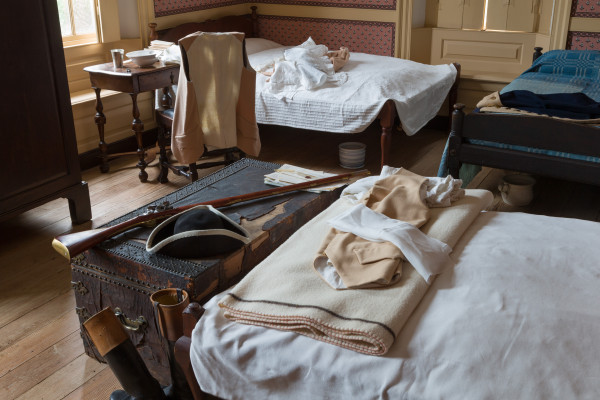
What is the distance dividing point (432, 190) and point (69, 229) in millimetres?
1994

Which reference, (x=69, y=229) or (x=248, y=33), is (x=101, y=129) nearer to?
(x=69, y=229)

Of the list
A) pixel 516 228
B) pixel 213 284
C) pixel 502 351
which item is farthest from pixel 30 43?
pixel 502 351

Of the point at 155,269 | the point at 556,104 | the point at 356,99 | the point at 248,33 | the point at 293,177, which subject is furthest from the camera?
the point at 248,33

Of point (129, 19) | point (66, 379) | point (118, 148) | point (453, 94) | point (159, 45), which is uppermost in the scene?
point (129, 19)

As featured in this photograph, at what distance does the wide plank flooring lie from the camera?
2111mm

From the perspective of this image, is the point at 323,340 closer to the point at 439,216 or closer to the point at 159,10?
the point at 439,216

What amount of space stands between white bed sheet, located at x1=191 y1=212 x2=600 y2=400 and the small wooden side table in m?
2.38

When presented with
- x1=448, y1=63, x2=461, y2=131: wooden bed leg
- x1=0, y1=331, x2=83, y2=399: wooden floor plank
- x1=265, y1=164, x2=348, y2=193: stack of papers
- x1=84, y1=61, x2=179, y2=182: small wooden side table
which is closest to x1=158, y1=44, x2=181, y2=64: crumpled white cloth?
x1=84, y1=61, x2=179, y2=182: small wooden side table

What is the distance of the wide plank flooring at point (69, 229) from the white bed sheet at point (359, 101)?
36 cm

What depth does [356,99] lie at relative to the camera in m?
3.83

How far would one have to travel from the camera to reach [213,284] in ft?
6.12

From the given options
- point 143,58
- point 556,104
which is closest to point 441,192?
point 556,104

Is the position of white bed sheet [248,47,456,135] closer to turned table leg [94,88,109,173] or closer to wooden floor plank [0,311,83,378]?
turned table leg [94,88,109,173]

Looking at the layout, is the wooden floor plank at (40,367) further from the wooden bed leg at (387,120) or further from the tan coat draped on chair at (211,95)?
the wooden bed leg at (387,120)
